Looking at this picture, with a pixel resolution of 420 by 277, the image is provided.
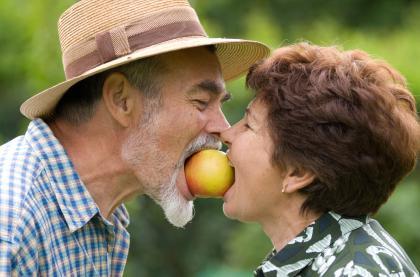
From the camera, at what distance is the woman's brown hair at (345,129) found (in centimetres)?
383

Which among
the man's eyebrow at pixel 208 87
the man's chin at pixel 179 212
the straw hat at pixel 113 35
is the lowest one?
the man's chin at pixel 179 212

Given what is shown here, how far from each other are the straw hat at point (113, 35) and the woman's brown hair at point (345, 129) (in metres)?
0.63

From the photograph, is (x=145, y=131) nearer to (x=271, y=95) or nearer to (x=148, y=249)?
(x=271, y=95)

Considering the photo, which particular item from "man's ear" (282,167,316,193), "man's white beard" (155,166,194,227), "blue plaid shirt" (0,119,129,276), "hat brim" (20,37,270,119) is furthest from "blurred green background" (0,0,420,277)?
"man's ear" (282,167,316,193)

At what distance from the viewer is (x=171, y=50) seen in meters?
4.36

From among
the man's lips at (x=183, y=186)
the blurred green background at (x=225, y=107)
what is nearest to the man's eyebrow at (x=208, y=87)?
the man's lips at (x=183, y=186)

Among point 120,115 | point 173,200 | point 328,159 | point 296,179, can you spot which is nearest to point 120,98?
point 120,115

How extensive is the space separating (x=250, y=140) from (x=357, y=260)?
73 centimetres

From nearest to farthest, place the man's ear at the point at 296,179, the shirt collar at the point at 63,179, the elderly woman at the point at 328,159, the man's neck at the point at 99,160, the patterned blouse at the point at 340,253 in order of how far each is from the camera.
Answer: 1. the patterned blouse at the point at 340,253
2. the elderly woman at the point at 328,159
3. the man's ear at the point at 296,179
4. the shirt collar at the point at 63,179
5. the man's neck at the point at 99,160

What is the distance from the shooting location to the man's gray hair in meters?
4.60

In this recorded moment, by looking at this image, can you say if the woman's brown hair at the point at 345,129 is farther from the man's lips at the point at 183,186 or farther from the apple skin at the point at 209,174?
the man's lips at the point at 183,186

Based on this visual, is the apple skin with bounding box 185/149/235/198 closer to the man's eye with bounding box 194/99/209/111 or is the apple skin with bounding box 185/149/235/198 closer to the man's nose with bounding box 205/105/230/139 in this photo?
the man's nose with bounding box 205/105/230/139

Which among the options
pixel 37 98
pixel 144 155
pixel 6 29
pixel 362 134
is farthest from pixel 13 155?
pixel 6 29

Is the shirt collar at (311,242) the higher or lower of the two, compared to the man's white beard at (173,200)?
higher
